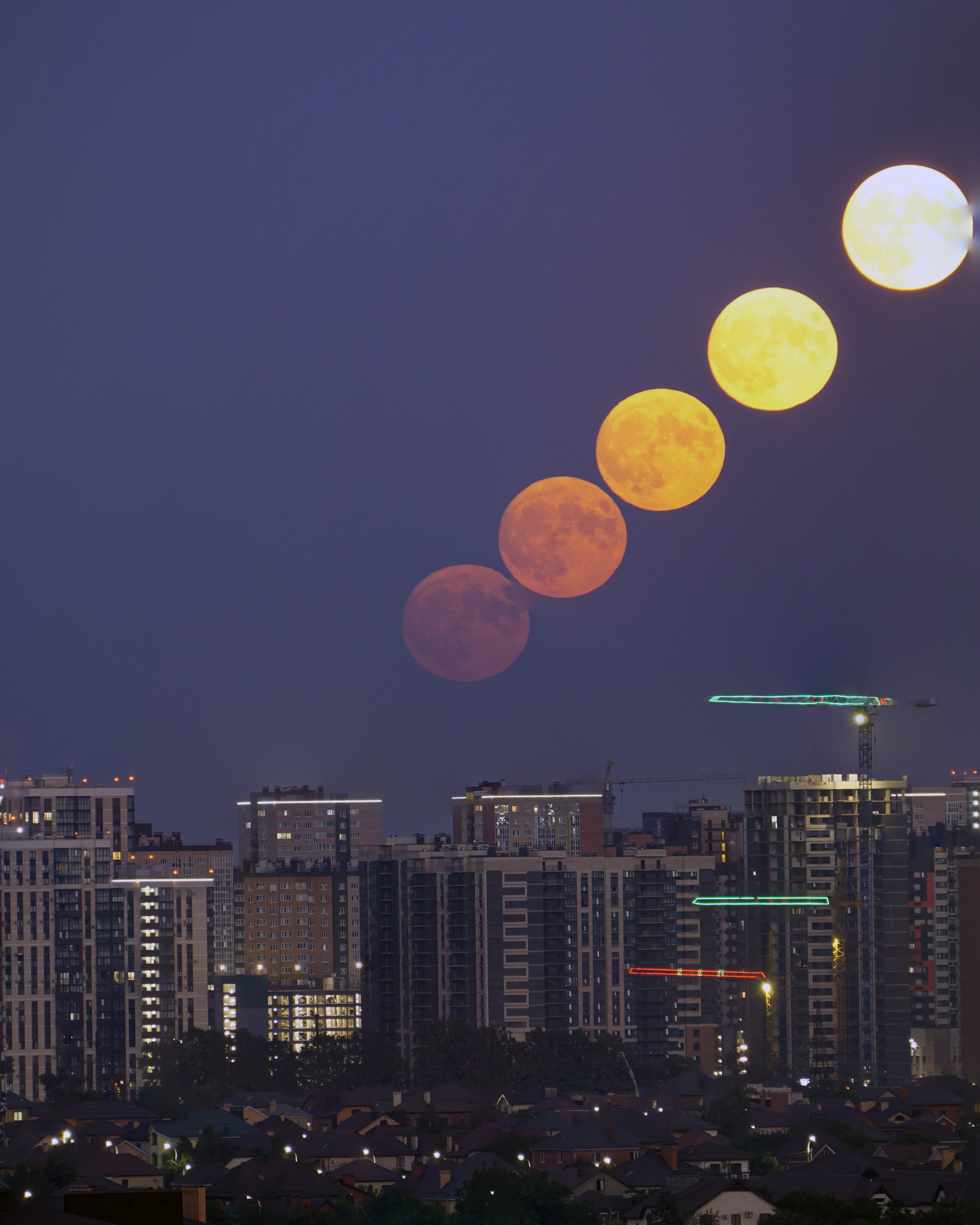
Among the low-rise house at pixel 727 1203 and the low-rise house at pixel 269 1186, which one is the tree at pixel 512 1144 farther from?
the low-rise house at pixel 727 1203

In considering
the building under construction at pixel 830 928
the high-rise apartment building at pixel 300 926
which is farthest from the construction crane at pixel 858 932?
the high-rise apartment building at pixel 300 926

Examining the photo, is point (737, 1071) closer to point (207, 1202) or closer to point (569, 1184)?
point (569, 1184)

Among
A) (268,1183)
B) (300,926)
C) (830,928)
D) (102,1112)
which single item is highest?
(830,928)

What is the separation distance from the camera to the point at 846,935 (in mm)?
17188

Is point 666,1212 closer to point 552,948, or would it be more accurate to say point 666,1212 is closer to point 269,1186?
point 269,1186

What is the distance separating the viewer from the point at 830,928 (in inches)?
685

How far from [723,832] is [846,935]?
8.44m

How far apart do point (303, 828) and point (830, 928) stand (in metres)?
18.9

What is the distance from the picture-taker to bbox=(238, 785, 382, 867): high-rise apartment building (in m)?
34.6

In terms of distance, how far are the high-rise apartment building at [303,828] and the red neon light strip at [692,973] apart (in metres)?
15.5

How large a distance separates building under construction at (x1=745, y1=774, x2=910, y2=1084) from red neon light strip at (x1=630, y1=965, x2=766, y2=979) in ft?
0.44

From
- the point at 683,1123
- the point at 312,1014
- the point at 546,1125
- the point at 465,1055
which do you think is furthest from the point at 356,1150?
the point at 312,1014

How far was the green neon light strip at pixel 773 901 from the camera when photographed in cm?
1794

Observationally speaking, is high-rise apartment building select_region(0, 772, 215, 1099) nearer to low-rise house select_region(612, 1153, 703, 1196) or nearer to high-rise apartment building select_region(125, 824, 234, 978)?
high-rise apartment building select_region(125, 824, 234, 978)
